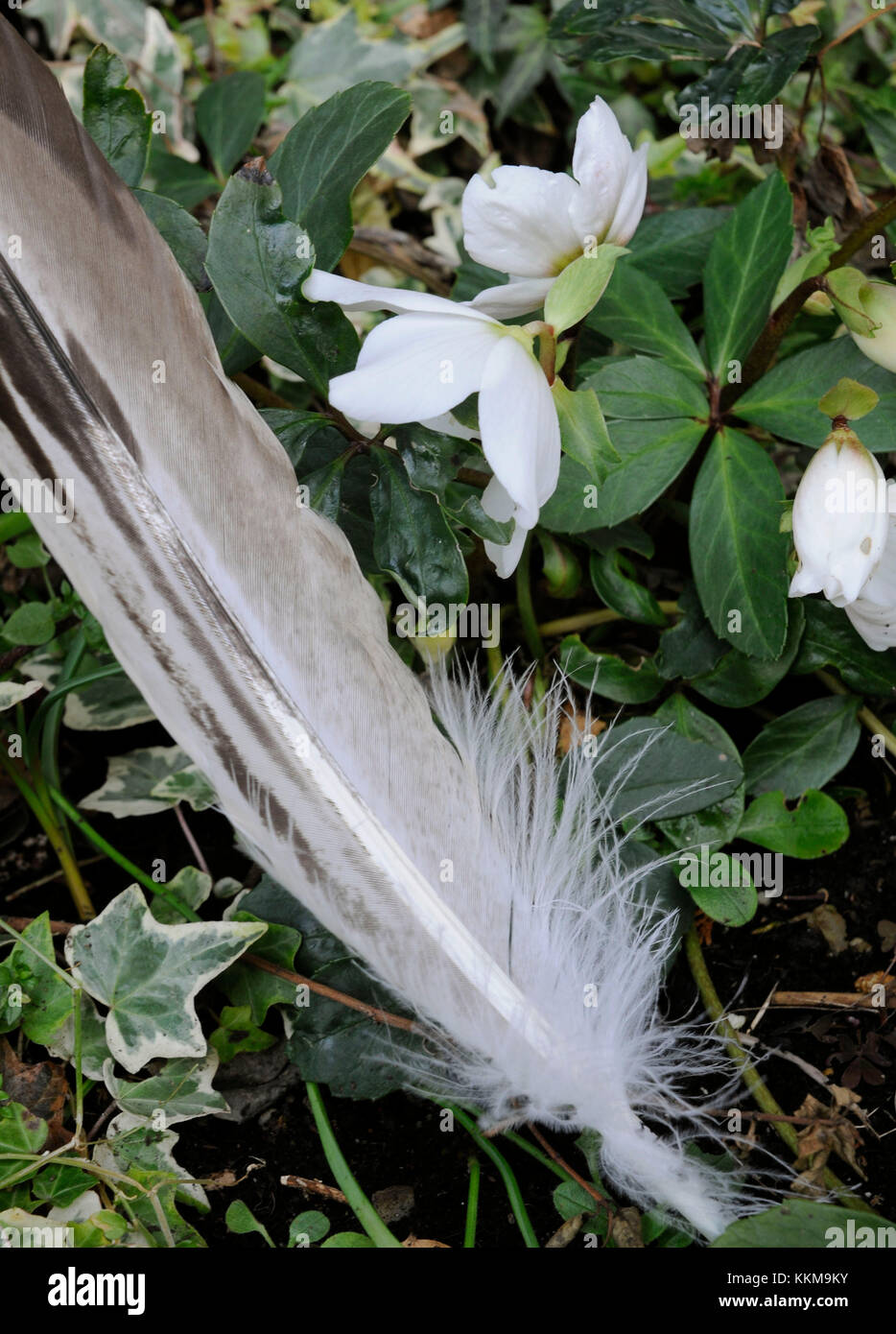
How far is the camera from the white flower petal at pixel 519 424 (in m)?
0.69

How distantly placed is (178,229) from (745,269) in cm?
49

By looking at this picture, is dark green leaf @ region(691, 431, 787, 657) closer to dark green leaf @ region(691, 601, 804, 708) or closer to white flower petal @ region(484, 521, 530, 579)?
dark green leaf @ region(691, 601, 804, 708)

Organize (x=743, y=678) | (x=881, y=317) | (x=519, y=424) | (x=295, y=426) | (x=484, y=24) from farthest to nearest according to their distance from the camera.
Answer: (x=484, y=24) → (x=743, y=678) → (x=295, y=426) → (x=881, y=317) → (x=519, y=424)

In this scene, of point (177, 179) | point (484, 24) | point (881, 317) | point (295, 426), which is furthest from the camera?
point (484, 24)

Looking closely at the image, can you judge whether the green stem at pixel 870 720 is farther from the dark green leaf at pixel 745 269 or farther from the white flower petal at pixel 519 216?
the white flower petal at pixel 519 216

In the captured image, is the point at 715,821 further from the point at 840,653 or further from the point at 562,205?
the point at 562,205

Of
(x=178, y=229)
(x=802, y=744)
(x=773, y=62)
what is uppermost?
(x=773, y=62)

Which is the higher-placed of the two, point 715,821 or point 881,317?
point 881,317

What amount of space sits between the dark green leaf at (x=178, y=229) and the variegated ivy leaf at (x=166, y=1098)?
67 centimetres

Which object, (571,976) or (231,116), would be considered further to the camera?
(231,116)

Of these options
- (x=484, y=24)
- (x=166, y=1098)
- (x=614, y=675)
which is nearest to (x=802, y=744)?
(x=614, y=675)

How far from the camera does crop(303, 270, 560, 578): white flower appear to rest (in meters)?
0.69

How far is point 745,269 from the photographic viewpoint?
0.97 m

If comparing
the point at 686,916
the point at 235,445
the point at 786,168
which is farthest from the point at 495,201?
the point at 686,916
